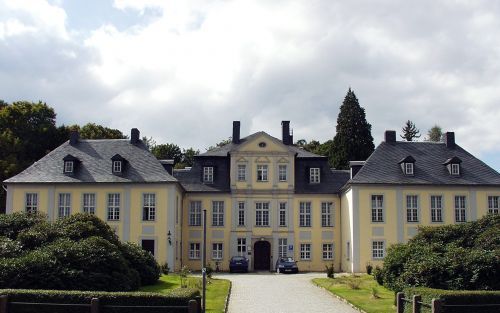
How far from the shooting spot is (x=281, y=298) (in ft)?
86.4

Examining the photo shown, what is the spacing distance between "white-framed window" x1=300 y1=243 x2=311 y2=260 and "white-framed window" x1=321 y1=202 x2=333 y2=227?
6.37 ft

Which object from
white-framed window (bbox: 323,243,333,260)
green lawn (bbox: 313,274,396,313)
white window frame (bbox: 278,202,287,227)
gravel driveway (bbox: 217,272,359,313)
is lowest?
gravel driveway (bbox: 217,272,359,313)

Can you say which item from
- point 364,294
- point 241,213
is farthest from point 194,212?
point 364,294

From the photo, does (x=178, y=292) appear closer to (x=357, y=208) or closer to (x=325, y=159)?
(x=357, y=208)

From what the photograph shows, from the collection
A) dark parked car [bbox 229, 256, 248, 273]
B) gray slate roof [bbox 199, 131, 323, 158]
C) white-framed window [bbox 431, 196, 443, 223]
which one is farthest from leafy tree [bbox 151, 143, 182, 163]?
white-framed window [bbox 431, 196, 443, 223]

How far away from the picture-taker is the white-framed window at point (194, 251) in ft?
160

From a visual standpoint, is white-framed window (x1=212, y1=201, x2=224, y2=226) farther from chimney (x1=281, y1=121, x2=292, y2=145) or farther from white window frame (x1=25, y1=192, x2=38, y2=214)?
white window frame (x1=25, y1=192, x2=38, y2=214)

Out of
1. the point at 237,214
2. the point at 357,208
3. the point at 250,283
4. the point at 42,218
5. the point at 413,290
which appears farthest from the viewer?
the point at 237,214

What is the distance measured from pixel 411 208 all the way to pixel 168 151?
38.3 m

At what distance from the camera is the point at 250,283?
33.8 meters

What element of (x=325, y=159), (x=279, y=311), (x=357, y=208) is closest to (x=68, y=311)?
(x=279, y=311)

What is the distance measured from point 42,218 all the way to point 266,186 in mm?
23373

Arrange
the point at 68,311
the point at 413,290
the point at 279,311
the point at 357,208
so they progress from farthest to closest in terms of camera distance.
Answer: the point at 357,208 → the point at 279,311 → the point at 413,290 → the point at 68,311

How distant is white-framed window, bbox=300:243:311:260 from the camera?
48812 millimetres
